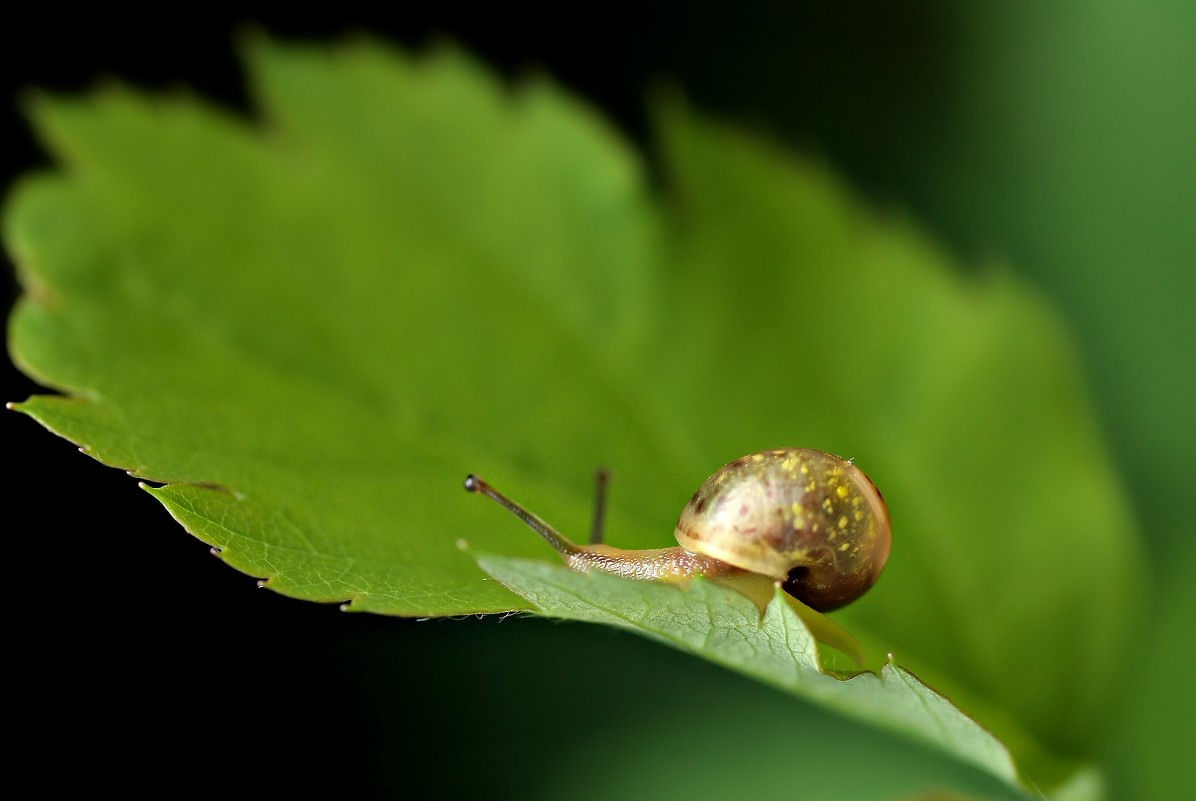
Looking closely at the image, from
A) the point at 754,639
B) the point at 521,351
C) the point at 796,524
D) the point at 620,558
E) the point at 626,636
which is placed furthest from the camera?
the point at 626,636

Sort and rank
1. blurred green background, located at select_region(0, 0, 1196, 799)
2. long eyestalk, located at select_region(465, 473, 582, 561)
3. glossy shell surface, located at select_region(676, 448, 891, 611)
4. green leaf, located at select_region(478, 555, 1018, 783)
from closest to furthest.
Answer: green leaf, located at select_region(478, 555, 1018, 783), glossy shell surface, located at select_region(676, 448, 891, 611), long eyestalk, located at select_region(465, 473, 582, 561), blurred green background, located at select_region(0, 0, 1196, 799)

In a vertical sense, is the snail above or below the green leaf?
above

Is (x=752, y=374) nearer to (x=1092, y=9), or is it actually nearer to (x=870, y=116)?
(x=870, y=116)

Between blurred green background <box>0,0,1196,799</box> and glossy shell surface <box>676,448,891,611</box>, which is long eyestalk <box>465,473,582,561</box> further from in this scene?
blurred green background <box>0,0,1196,799</box>

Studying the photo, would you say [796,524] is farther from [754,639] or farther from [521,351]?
[521,351]

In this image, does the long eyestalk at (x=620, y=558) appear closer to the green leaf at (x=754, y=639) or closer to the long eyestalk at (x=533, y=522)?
the long eyestalk at (x=533, y=522)

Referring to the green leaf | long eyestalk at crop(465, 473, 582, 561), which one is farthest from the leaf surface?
the green leaf

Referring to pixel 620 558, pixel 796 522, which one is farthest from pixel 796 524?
pixel 620 558
